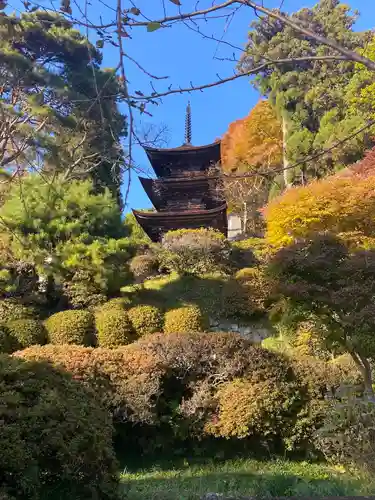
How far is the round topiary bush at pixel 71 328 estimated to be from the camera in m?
10.0

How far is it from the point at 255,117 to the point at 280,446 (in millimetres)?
21219

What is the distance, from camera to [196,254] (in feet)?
44.9

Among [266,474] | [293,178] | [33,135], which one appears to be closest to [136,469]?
[266,474]

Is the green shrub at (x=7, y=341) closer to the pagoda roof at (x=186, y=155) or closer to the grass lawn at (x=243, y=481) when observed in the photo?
the grass lawn at (x=243, y=481)

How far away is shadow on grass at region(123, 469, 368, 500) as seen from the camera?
12.4ft

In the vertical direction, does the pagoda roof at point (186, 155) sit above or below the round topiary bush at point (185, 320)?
above

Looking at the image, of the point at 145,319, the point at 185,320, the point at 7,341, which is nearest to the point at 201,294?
the point at 185,320

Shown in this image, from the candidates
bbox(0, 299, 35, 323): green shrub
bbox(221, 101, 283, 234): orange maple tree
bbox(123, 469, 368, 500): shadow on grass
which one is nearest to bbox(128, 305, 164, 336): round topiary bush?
bbox(0, 299, 35, 323): green shrub

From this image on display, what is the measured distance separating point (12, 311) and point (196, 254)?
18.3 feet

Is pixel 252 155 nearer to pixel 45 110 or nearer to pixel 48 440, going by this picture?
pixel 45 110

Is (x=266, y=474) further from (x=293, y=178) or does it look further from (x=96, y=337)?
(x=293, y=178)

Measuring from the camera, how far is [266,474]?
5305 mm

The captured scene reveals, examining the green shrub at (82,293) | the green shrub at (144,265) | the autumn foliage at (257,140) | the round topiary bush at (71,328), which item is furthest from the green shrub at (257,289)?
the autumn foliage at (257,140)

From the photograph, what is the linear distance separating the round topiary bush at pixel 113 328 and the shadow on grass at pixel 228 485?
451 cm
